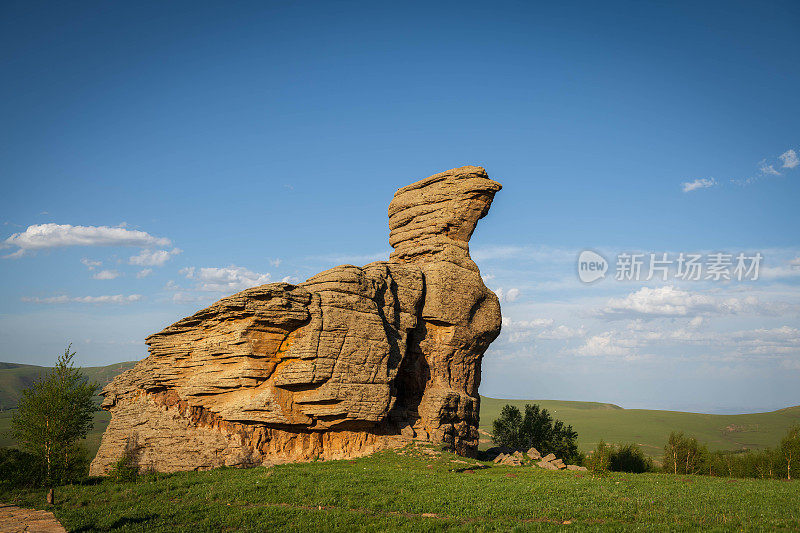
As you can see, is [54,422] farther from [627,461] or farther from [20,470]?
[627,461]

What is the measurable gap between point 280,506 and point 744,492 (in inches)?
918

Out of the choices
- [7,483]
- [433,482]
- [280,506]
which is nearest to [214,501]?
[280,506]

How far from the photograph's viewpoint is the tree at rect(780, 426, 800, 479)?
46469 millimetres

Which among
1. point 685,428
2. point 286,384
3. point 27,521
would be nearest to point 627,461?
point 286,384

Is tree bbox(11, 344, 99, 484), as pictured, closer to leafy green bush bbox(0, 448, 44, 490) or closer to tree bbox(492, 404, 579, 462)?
leafy green bush bbox(0, 448, 44, 490)

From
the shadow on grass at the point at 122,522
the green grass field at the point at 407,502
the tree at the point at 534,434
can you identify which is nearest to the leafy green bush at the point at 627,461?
the tree at the point at 534,434

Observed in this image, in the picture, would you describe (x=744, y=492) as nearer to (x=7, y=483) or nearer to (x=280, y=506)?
(x=280, y=506)

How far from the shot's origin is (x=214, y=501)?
2238cm

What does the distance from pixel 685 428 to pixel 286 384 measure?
6789 inches

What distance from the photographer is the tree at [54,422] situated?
31062mm

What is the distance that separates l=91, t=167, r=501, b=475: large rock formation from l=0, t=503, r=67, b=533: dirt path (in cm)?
1062

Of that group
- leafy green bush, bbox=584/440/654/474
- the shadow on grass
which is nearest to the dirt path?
the shadow on grass

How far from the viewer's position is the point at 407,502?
21.5 meters

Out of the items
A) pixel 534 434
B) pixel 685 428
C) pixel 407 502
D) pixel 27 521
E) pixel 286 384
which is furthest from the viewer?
pixel 685 428
